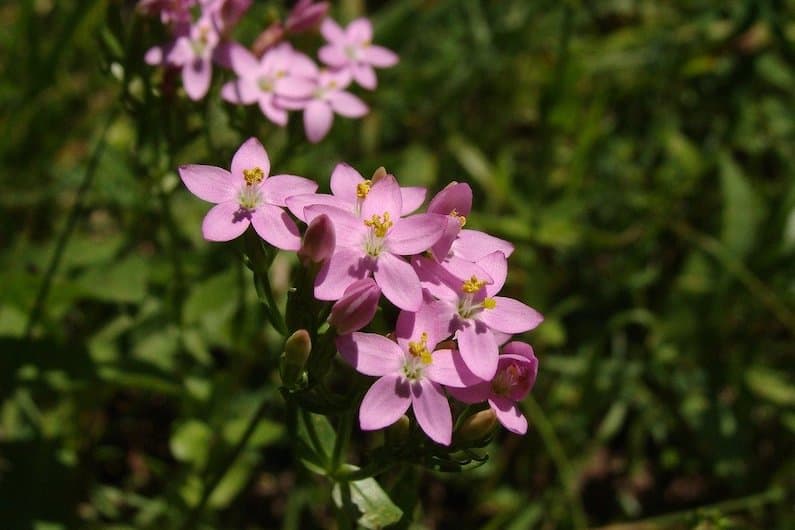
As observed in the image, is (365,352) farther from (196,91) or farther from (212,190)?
(196,91)

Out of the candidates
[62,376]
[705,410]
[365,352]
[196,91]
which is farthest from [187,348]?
[705,410]

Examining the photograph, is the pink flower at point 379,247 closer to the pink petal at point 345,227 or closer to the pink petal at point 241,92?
the pink petal at point 345,227

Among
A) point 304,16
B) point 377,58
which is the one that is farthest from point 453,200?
point 377,58

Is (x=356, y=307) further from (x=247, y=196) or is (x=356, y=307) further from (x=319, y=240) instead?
(x=247, y=196)

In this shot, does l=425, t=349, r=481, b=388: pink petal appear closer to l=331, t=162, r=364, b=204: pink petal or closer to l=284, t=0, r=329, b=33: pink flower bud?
l=331, t=162, r=364, b=204: pink petal

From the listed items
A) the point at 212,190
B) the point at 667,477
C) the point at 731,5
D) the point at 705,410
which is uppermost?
the point at 212,190

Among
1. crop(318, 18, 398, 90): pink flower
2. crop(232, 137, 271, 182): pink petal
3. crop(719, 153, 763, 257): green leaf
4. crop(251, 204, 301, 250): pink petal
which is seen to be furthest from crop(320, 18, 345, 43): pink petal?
crop(719, 153, 763, 257): green leaf
